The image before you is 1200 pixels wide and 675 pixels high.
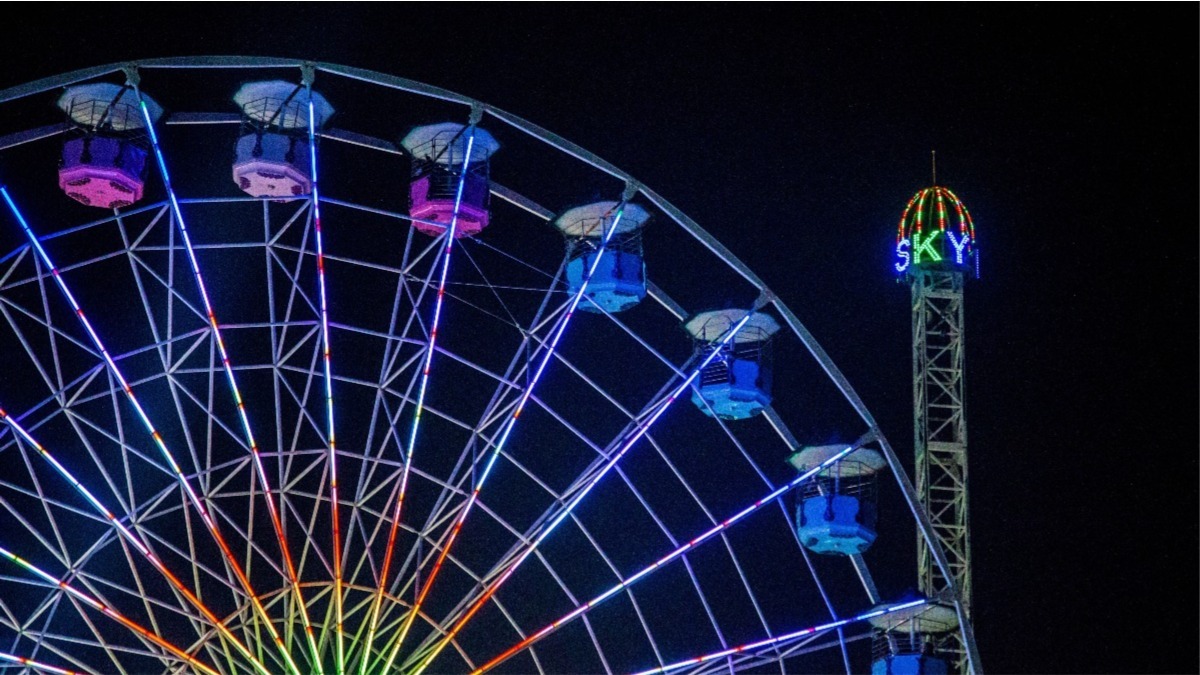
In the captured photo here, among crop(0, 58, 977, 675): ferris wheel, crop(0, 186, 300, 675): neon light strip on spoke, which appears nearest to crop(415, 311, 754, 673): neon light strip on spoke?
crop(0, 58, 977, 675): ferris wheel

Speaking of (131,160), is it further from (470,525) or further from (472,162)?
(470,525)

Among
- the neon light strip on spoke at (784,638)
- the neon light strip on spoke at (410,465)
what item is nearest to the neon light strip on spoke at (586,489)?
the neon light strip on spoke at (410,465)

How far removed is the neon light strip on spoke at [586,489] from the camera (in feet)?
71.3

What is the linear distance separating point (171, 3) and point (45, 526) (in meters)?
11.2

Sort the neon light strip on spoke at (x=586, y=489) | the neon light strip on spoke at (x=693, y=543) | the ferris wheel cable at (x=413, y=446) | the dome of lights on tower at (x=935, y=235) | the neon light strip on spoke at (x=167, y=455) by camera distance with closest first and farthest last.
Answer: the neon light strip on spoke at (x=167, y=455), the ferris wheel cable at (x=413, y=446), the neon light strip on spoke at (x=586, y=489), the neon light strip on spoke at (x=693, y=543), the dome of lights on tower at (x=935, y=235)

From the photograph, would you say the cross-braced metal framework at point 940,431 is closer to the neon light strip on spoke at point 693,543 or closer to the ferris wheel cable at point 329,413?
the neon light strip on spoke at point 693,543

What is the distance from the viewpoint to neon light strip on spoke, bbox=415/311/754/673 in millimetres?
21734

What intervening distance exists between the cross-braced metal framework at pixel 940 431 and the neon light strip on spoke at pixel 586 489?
6.55 m

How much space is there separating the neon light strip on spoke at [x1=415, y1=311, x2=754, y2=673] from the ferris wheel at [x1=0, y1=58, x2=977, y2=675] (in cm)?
7

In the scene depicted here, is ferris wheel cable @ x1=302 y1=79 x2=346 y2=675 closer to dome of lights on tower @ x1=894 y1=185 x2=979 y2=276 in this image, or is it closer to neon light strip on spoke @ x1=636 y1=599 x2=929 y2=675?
neon light strip on spoke @ x1=636 y1=599 x2=929 y2=675

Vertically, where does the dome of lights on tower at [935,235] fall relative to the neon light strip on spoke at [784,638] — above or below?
above

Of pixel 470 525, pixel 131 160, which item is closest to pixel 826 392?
pixel 470 525

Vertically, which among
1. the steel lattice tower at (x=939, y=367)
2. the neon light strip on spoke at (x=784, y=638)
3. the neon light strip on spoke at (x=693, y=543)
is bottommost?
the neon light strip on spoke at (x=784, y=638)

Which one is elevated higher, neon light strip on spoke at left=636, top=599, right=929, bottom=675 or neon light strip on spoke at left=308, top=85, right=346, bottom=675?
neon light strip on spoke at left=308, top=85, right=346, bottom=675
